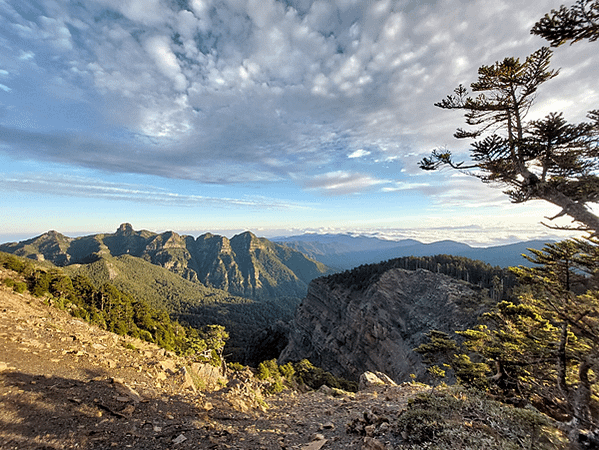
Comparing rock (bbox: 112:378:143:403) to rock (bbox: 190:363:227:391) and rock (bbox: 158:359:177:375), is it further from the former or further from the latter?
rock (bbox: 190:363:227:391)

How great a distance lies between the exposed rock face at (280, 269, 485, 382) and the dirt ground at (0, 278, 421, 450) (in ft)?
154

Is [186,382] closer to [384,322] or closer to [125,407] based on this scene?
[125,407]

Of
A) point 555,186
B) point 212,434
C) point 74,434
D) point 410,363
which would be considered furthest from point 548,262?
point 410,363

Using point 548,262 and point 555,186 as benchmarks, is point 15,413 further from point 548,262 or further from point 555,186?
point 548,262

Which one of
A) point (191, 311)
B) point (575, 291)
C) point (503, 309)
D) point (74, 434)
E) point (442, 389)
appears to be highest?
point (575, 291)

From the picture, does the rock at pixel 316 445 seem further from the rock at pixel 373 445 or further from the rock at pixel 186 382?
the rock at pixel 186 382

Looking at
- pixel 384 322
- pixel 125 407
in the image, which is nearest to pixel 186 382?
pixel 125 407

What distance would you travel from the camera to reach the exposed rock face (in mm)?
53938

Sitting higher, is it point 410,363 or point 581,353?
point 581,353

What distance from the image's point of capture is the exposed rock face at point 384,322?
5394 cm

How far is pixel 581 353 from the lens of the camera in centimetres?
1095

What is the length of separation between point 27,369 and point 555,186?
20.2 m

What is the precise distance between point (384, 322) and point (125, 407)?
68.3 meters

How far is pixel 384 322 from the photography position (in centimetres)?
6569
